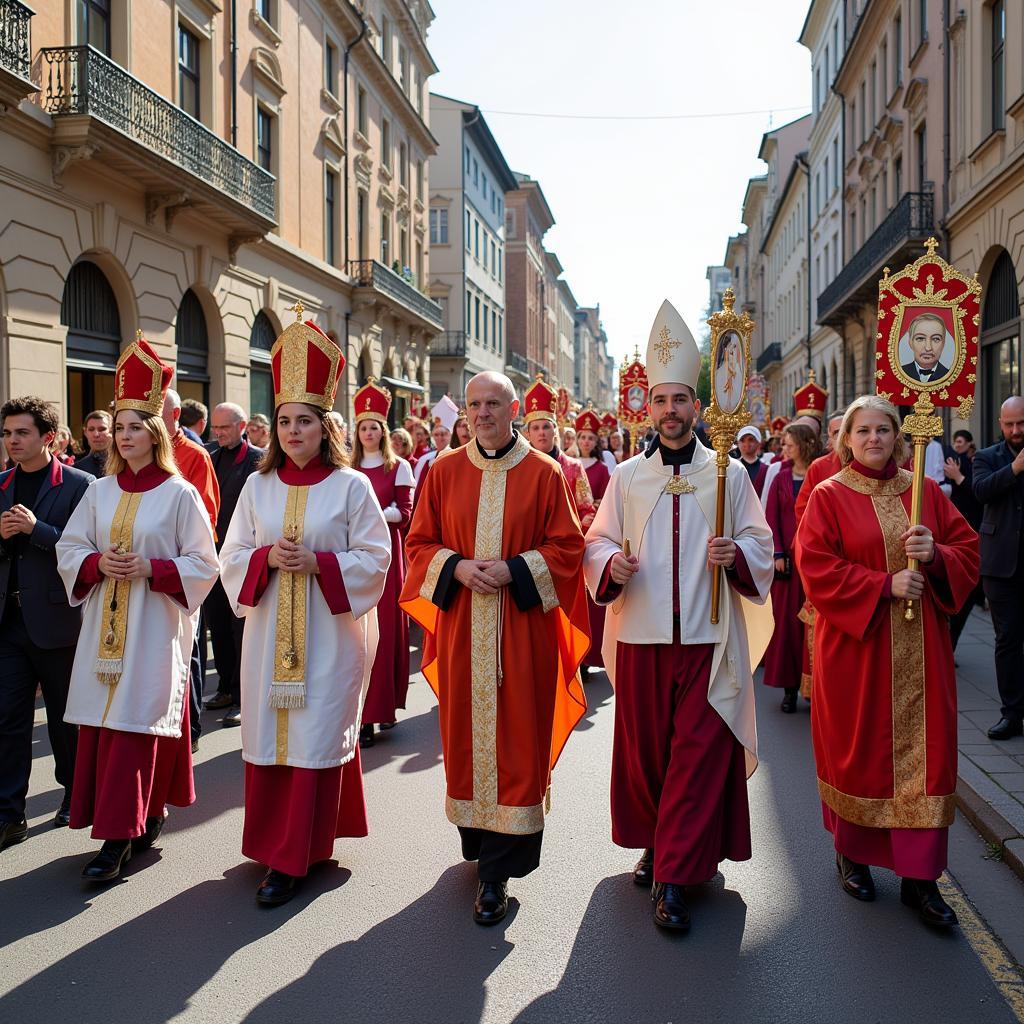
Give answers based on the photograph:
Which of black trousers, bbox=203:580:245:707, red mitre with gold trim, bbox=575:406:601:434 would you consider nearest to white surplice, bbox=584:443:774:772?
black trousers, bbox=203:580:245:707

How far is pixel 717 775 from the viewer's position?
4.34m

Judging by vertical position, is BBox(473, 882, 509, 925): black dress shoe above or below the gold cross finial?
below

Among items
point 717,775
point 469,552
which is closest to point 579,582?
point 469,552

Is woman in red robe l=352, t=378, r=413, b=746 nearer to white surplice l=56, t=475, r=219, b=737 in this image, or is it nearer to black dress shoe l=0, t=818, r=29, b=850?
white surplice l=56, t=475, r=219, b=737

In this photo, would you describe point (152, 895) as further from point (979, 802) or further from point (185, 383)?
point (185, 383)

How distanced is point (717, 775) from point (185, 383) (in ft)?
54.0

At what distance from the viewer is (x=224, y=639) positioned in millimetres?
8031

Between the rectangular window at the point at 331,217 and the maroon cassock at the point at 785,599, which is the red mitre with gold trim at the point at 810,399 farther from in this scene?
the rectangular window at the point at 331,217

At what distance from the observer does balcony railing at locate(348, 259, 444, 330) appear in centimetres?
2889

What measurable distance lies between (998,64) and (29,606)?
57.5 feet

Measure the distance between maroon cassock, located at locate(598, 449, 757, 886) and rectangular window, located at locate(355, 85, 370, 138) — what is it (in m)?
27.8

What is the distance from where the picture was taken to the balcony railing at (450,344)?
46.6 meters

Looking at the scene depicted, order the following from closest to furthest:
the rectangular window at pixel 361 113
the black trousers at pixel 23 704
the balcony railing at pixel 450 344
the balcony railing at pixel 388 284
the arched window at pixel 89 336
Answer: the black trousers at pixel 23 704 → the arched window at pixel 89 336 → the balcony railing at pixel 388 284 → the rectangular window at pixel 361 113 → the balcony railing at pixel 450 344

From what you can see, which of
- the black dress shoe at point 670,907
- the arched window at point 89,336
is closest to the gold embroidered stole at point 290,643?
the black dress shoe at point 670,907
